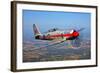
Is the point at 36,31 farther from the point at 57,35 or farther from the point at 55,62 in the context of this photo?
the point at 55,62

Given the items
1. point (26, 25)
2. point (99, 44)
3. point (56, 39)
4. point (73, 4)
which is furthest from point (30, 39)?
point (99, 44)

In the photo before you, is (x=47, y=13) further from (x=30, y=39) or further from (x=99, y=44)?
(x=99, y=44)

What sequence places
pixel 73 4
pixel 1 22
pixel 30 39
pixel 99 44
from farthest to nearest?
1. pixel 99 44
2. pixel 73 4
3. pixel 30 39
4. pixel 1 22

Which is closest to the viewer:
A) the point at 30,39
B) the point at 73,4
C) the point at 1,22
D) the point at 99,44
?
the point at 1,22

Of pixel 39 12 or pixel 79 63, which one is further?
pixel 79 63

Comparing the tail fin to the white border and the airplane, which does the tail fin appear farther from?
the white border

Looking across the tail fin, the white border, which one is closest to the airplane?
the tail fin

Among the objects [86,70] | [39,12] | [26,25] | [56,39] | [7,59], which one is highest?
[39,12]

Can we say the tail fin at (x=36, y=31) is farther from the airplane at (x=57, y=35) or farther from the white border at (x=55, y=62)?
the white border at (x=55, y=62)
